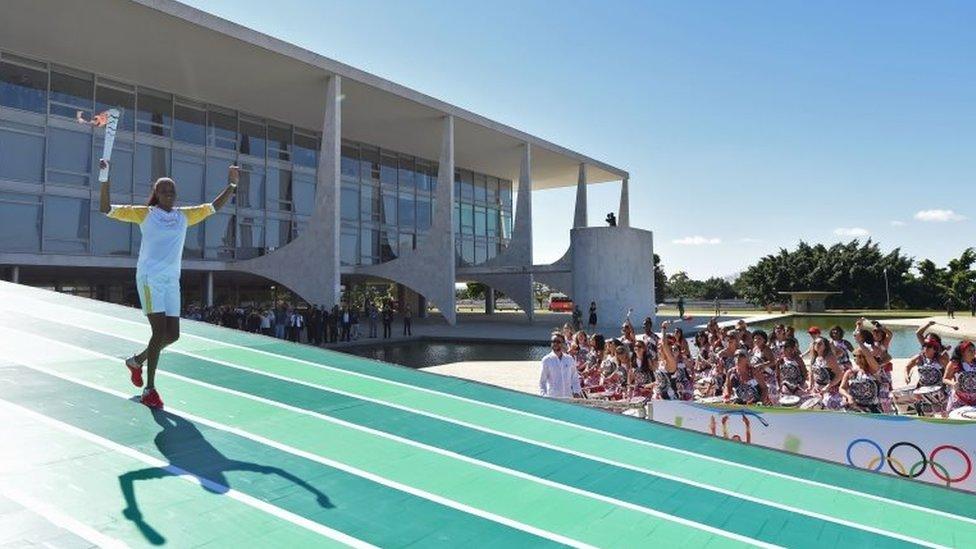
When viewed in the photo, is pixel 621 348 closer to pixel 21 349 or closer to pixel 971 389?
pixel 971 389

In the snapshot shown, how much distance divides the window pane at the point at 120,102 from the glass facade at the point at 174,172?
5 centimetres

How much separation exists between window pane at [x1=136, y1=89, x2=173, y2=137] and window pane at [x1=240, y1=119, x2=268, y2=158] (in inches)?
152

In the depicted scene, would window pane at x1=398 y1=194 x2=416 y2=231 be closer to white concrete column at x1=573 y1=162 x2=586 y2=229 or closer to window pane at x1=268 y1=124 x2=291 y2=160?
window pane at x1=268 y1=124 x2=291 y2=160

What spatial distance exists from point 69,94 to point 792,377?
1172 inches

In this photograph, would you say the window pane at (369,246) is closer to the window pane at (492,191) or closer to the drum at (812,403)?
the window pane at (492,191)

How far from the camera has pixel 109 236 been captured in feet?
87.8

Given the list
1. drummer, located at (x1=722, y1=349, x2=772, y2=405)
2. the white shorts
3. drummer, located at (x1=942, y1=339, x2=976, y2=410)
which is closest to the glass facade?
the white shorts

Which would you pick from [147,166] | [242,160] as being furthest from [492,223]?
[147,166]

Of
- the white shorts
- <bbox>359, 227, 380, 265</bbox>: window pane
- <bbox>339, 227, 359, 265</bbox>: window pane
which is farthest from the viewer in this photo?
<bbox>359, 227, 380, 265</bbox>: window pane

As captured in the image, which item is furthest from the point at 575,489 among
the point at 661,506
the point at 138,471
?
the point at 138,471

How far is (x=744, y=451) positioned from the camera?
181 inches

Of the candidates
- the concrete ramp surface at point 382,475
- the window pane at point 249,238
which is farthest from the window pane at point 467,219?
the concrete ramp surface at point 382,475

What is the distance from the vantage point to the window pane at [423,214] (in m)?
41.8

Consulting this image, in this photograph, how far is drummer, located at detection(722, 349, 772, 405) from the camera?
8.12m
